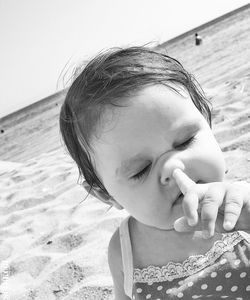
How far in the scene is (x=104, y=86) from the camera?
1568mm

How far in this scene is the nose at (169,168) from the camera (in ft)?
4.59

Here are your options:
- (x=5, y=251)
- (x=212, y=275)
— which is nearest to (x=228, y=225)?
(x=212, y=275)

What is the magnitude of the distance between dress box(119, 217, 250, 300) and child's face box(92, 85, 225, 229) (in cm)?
24

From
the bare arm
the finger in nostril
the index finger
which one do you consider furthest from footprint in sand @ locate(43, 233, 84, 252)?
the index finger

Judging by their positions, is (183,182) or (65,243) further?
(65,243)

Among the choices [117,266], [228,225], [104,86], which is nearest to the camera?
[228,225]

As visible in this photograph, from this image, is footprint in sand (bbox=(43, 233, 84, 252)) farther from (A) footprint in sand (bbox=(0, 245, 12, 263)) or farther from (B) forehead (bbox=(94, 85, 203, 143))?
(B) forehead (bbox=(94, 85, 203, 143))

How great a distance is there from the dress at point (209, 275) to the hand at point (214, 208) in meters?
0.64

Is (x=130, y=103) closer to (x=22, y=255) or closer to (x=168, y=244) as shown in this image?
(x=168, y=244)

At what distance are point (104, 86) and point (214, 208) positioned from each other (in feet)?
2.61

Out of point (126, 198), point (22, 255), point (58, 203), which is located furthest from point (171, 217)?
point (58, 203)

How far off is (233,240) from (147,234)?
35cm

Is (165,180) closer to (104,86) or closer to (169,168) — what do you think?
(169,168)

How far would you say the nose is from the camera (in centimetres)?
140
